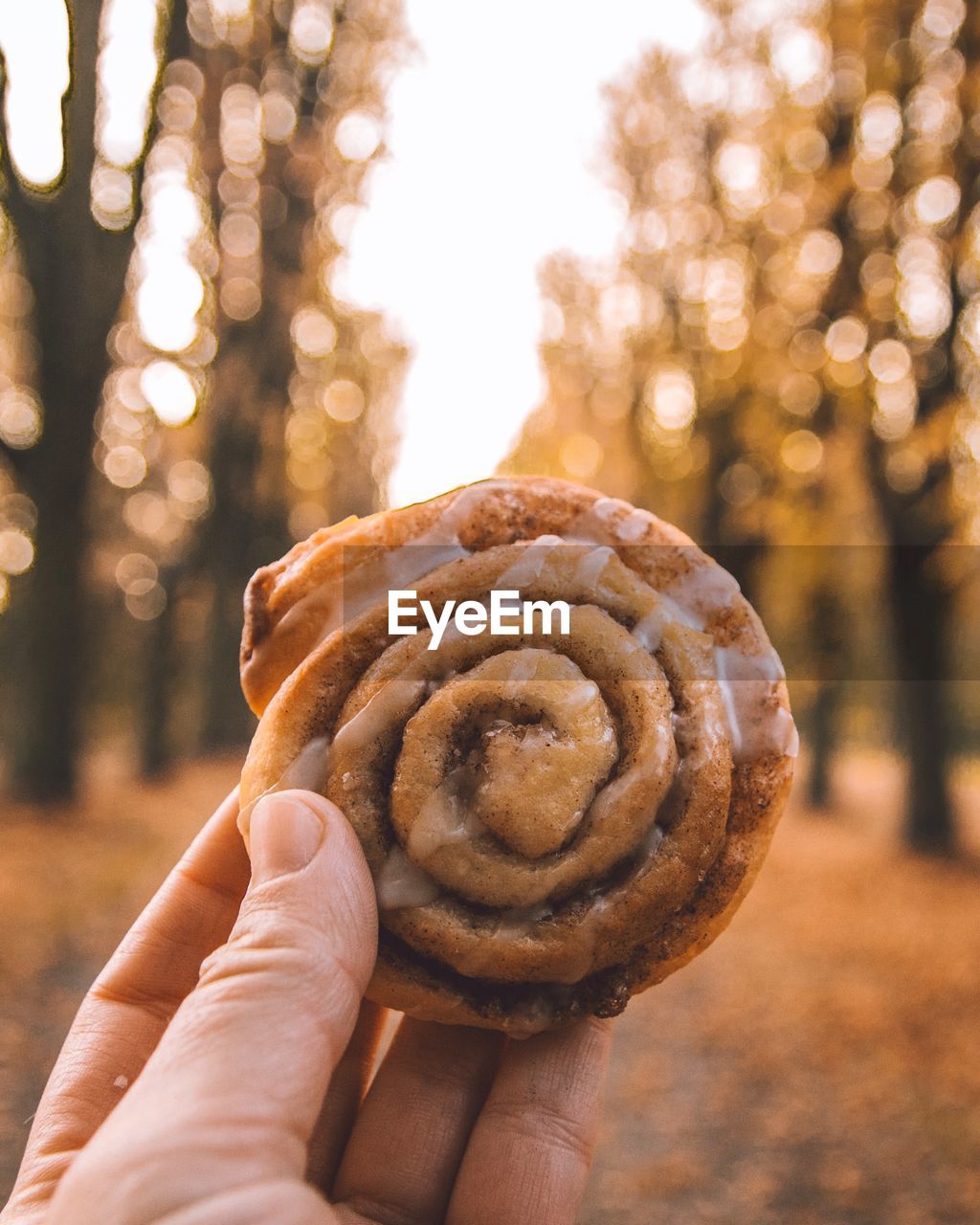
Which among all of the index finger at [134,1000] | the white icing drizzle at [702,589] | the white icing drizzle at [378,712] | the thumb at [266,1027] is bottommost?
the index finger at [134,1000]

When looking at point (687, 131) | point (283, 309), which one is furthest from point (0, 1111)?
point (687, 131)

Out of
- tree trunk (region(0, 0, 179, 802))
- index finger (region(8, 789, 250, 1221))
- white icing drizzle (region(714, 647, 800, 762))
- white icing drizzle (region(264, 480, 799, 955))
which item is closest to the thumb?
white icing drizzle (region(264, 480, 799, 955))

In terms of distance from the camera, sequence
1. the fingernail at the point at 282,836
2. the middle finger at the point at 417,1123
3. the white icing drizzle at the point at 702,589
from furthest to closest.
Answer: the middle finger at the point at 417,1123 < the white icing drizzle at the point at 702,589 < the fingernail at the point at 282,836

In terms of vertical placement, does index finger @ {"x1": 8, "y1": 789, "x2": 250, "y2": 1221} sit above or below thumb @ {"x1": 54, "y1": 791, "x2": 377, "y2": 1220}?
below

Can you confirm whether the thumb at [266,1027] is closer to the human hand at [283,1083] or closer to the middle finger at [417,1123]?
the human hand at [283,1083]

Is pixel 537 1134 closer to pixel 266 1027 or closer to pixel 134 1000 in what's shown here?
pixel 266 1027

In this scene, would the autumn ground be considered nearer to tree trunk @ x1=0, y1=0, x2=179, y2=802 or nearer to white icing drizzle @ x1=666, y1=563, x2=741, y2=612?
tree trunk @ x1=0, y1=0, x2=179, y2=802

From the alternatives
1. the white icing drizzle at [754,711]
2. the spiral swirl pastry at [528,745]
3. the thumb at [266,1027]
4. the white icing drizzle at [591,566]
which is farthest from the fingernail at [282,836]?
the white icing drizzle at [754,711]
